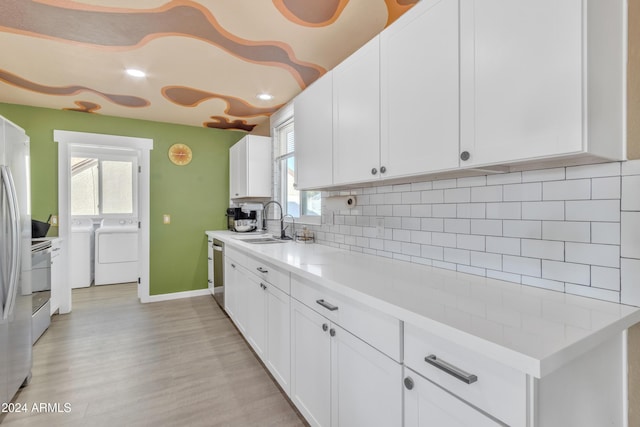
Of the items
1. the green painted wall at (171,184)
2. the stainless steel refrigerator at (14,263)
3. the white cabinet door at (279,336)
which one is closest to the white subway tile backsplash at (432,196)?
the white cabinet door at (279,336)

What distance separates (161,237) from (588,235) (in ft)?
14.8

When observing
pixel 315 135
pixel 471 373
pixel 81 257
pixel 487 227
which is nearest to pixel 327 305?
pixel 471 373

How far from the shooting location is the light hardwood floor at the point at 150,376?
1.84m

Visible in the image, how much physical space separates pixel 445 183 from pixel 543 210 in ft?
1.59

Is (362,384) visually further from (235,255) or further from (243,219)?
(243,219)

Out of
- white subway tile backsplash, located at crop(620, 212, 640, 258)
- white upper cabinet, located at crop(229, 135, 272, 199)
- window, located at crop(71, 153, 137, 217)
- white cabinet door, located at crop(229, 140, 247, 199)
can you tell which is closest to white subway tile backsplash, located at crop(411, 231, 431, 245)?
white subway tile backsplash, located at crop(620, 212, 640, 258)

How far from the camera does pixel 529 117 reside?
0.96 m

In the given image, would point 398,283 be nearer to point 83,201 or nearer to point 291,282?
point 291,282

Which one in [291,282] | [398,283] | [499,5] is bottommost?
[291,282]

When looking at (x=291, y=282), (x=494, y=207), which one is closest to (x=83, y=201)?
(x=291, y=282)

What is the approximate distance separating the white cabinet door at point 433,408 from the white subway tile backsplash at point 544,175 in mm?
908

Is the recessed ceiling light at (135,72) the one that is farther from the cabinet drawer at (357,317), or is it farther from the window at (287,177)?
the cabinet drawer at (357,317)

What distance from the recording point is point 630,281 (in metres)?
0.98

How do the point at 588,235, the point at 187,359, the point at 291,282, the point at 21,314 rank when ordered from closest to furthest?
the point at 588,235 → the point at 291,282 → the point at 21,314 → the point at 187,359
